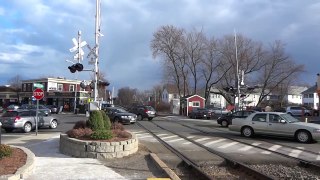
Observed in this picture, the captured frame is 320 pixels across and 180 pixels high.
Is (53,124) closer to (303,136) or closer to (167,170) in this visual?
(303,136)

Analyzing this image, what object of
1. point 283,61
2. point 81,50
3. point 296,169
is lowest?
point 296,169

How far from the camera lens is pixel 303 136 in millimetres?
21594

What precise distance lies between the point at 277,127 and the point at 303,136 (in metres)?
1.46

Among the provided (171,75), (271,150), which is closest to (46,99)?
(171,75)

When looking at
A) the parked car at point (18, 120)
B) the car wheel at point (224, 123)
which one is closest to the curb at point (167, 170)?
the parked car at point (18, 120)

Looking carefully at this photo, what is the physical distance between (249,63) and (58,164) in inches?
2553

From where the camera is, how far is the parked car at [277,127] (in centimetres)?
2148

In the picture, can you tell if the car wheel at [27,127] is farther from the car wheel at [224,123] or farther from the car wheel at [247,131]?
the car wheel at [224,123]

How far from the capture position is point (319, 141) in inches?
878

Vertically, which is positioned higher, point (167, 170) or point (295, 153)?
point (167, 170)

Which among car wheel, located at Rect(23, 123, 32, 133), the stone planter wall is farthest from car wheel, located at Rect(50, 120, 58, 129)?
the stone planter wall

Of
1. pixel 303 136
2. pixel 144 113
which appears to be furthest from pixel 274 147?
pixel 144 113

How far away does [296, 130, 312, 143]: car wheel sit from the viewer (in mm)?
21438

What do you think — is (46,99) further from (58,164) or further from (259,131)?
(58,164)
